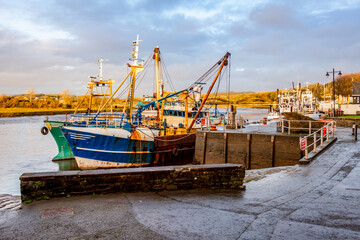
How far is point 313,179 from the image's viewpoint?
8.98 meters

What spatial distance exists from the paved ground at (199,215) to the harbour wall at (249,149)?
755 cm

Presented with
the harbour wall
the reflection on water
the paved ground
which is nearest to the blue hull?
the reflection on water

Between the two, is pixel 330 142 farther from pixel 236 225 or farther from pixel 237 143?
pixel 236 225

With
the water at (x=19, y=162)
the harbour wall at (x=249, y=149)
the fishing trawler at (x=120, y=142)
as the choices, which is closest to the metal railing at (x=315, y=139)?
the harbour wall at (x=249, y=149)

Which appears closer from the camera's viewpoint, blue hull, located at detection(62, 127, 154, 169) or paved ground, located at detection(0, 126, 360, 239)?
paved ground, located at detection(0, 126, 360, 239)

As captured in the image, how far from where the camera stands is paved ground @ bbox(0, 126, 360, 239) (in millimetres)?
4789

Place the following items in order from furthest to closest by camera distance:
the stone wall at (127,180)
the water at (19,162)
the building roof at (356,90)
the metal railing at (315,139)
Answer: the building roof at (356,90) < the water at (19,162) < the metal railing at (315,139) < the stone wall at (127,180)

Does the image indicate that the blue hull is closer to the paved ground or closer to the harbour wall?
the harbour wall

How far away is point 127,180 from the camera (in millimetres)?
6996

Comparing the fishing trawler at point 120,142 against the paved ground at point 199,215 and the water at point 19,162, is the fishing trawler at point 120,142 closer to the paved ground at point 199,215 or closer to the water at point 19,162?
the water at point 19,162

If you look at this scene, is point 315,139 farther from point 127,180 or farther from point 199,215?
point 127,180

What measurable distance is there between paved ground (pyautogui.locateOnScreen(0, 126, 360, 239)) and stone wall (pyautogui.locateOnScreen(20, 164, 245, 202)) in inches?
9.6

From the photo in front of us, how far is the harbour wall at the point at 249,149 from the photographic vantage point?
616 inches

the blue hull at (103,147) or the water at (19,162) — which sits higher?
the blue hull at (103,147)
